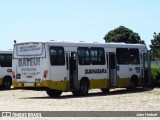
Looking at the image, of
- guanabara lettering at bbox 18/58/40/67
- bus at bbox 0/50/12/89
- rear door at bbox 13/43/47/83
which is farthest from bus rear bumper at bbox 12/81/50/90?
bus at bbox 0/50/12/89

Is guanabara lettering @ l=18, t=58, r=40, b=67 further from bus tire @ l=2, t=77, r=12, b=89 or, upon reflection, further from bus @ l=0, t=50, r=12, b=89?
bus tire @ l=2, t=77, r=12, b=89

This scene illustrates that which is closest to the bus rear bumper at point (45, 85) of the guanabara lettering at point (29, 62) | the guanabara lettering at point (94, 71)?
the guanabara lettering at point (29, 62)

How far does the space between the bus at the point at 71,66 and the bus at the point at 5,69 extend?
28.5 feet

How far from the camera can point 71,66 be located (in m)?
24.4

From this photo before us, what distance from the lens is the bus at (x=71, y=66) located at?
906 inches

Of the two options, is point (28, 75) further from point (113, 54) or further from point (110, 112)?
point (110, 112)

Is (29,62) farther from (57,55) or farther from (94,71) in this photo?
(94,71)

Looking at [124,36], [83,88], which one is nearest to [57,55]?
→ [83,88]

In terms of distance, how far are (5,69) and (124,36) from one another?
6439 cm

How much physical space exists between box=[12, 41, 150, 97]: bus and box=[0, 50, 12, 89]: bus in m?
8.69

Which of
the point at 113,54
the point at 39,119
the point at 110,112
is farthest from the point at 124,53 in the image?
the point at 39,119

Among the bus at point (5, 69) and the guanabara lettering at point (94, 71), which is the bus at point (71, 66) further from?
the bus at point (5, 69)

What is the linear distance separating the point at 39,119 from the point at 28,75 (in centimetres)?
1033

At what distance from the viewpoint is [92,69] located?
2550 cm
